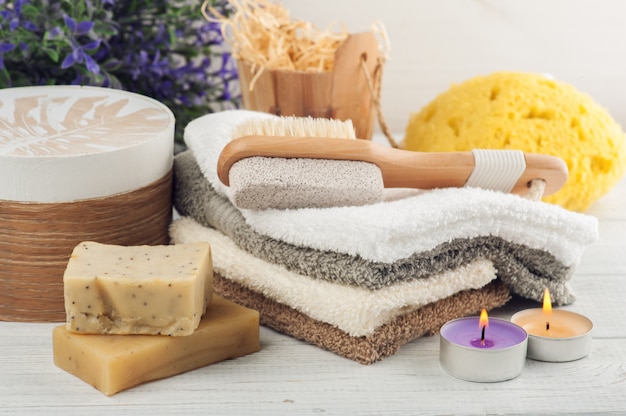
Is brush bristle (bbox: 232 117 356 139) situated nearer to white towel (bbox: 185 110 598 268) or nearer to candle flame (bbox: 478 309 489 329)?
white towel (bbox: 185 110 598 268)

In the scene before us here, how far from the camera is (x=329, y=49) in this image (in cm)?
121

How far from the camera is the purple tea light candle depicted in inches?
29.0

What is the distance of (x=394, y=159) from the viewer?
86 cm

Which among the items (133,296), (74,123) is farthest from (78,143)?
(133,296)

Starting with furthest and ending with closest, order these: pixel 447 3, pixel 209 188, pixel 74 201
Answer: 1. pixel 447 3
2. pixel 209 188
3. pixel 74 201

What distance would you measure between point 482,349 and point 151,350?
0.28 meters

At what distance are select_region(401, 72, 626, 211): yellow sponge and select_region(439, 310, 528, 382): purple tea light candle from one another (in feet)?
1.17

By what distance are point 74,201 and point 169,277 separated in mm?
168

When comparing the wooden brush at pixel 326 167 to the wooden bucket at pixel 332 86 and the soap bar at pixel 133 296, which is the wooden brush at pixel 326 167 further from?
the wooden bucket at pixel 332 86

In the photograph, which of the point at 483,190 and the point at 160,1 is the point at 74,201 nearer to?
the point at 483,190

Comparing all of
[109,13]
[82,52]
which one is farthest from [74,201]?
[109,13]

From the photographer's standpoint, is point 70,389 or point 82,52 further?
point 82,52

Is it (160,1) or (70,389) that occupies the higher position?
(160,1)

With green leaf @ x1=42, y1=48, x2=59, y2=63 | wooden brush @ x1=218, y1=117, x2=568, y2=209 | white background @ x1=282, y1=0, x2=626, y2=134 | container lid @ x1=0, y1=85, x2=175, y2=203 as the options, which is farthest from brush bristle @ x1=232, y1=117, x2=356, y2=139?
white background @ x1=282, y1=0, x2=626, y2=134
